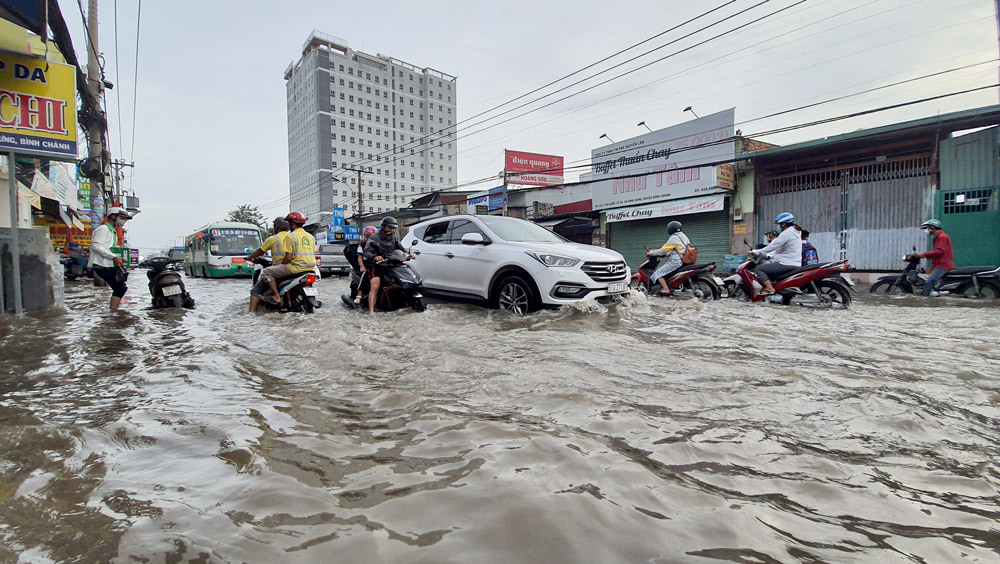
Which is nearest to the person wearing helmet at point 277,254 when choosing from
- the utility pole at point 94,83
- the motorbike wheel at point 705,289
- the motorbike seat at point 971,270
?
the motorbike wheel at point 705,289

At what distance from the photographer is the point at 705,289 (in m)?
8.02

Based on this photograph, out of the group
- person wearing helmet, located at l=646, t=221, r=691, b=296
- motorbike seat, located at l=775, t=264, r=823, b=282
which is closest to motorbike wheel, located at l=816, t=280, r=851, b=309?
motorbike seat, located at l=775, t=264, r=823, b=282

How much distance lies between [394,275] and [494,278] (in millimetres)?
1462

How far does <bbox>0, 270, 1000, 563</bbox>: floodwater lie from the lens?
47.9 inches

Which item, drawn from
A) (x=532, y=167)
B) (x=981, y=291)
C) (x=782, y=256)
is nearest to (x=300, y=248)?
(x=782, y=256)

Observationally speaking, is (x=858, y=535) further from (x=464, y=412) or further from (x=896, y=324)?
(x=896, y=324)

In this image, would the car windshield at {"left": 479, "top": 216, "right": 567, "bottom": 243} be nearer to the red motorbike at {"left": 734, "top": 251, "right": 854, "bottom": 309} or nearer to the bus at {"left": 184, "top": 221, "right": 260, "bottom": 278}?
the red motorbike at {"left": 734, "top": 251, "right": 854, "bottom": 309}

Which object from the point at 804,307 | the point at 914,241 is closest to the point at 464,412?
the point at 804,307

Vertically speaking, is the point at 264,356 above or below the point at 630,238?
below

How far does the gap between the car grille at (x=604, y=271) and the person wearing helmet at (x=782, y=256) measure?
272cm

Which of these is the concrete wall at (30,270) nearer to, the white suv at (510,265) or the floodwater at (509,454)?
the floodwater at (509,454)

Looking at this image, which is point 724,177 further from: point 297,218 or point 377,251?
point 297,218

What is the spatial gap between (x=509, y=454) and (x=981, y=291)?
10323mm

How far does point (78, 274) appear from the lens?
18.3m
